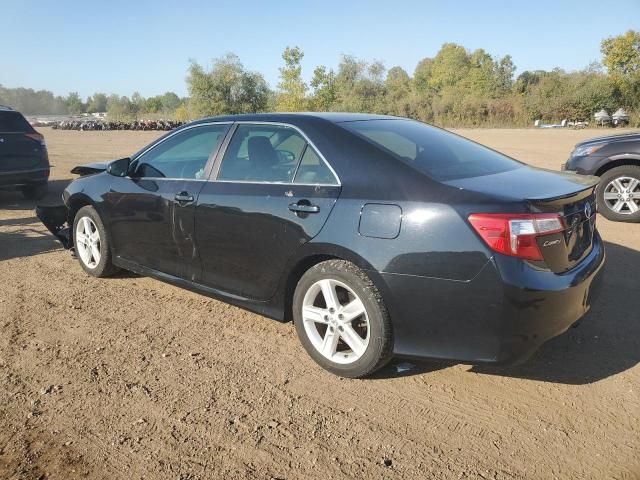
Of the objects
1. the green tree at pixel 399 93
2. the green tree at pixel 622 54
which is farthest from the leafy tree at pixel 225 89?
the green tree at pixel 622 54

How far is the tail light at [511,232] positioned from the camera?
276 cm

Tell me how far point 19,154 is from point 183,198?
6.57 m

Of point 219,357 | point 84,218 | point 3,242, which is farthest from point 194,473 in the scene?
point 3,242

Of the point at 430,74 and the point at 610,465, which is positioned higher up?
the point at 430,74

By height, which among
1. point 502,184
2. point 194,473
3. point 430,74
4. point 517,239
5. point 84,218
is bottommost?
point 194,473

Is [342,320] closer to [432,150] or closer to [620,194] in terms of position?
[432,150]

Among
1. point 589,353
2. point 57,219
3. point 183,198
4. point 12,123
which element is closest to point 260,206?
point 183,198

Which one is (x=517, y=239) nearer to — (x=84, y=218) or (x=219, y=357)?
(x=219, y=357)

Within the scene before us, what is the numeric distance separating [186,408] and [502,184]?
2.20 m

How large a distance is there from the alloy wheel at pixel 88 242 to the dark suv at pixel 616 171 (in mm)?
6419

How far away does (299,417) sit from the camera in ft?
9.73

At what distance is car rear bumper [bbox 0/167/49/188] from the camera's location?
904 centimetres

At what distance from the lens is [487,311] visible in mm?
2803

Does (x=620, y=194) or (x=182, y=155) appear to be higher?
(x=182, y=155)
